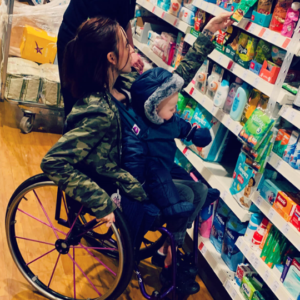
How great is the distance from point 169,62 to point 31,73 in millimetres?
1326

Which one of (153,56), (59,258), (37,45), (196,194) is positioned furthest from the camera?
(37,45)

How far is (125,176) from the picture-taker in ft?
5.19

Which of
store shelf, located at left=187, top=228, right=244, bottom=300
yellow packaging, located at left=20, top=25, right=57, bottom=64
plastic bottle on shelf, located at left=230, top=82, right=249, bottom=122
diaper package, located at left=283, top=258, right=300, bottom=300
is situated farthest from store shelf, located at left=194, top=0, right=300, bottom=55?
yellow packaging, located at left=20, top=25, right=57, bottom=64

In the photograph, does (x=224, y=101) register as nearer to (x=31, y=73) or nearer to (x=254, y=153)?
(x=254, y=153)

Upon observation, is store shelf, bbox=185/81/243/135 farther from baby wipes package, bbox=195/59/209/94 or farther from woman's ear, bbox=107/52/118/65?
woman's ear, bbox=107/52/118/65

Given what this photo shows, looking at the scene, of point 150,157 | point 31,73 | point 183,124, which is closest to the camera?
point 150,157

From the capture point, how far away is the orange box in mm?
1630

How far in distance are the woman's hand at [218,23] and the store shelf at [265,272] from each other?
1035mm

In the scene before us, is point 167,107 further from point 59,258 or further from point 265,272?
point 59,258

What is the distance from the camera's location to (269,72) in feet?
5.78

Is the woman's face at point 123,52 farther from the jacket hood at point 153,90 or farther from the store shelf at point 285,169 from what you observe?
the store shelf at point 285,169

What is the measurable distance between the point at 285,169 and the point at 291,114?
231 mm

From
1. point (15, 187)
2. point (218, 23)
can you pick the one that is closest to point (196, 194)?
point (218, 23)

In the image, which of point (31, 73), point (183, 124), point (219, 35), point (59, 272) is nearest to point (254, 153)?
point (183, 124)
